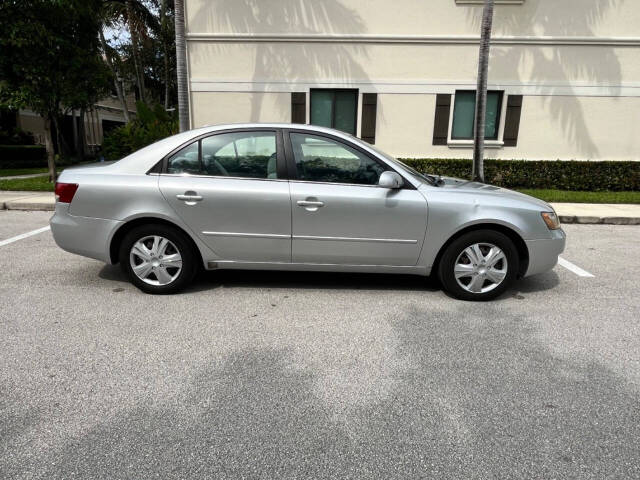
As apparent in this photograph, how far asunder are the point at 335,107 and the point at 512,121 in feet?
17.1

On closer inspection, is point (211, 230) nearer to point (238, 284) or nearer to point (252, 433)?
point (238, 284)

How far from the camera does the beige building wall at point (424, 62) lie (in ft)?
38.8

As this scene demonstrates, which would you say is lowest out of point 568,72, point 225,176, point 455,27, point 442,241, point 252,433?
point 252,433

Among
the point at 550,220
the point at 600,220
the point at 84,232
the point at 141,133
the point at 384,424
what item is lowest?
the point at 384,424

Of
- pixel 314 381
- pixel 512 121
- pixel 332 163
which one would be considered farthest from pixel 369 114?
pixel 314 381

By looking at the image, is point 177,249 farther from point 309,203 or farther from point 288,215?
point 309,203

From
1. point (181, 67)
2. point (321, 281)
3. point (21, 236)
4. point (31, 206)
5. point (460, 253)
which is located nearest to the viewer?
point (460, 253)

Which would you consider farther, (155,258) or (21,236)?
(21,236)

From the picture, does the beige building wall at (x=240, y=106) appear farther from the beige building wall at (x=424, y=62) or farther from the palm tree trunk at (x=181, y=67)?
the palm tree trunk at (x=181, y=67)

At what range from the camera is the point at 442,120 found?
12352 mm

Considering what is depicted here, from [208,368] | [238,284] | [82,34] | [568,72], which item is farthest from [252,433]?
[568,72]

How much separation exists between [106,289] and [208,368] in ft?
6.73

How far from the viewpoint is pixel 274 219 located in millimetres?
3912

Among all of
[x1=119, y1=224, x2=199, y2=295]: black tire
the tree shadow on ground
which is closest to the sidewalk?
[x1=119, y1=224, x2=199, y2=295]: black tire
